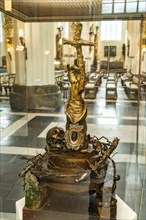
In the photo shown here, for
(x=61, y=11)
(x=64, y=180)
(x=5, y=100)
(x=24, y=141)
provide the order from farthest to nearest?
(x=5, y=100), (x=24, y=141), (x=61, y=11), (x=64, y=180)

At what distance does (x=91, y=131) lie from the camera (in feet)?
15.9

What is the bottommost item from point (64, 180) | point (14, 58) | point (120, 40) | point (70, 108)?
point (64, 180)

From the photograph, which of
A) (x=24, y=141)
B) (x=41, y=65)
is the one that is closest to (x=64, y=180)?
(x=24, y=141)

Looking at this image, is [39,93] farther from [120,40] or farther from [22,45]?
[120,40]

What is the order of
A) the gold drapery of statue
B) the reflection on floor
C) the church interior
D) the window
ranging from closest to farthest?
the gold drapery of statue < the reflection on floor < the church interior < the window

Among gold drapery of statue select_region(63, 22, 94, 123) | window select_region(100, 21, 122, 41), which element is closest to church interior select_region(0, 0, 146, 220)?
window select_region(100, 21, 122, 41)

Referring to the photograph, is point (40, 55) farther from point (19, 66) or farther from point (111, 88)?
point (111, 88)

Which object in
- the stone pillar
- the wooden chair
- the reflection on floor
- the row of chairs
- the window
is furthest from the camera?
the wooden chair

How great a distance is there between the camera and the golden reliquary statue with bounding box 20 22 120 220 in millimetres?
1746

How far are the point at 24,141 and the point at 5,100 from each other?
4.12ft

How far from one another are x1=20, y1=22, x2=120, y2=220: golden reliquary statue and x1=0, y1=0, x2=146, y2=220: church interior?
866mm

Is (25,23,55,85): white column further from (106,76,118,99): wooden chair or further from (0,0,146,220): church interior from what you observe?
(106,76,118,99): wooden chair

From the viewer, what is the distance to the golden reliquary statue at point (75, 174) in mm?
1746

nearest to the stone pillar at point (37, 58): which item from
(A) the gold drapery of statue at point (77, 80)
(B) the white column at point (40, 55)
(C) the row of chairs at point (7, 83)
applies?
(B) the white column at point (40, 55)
